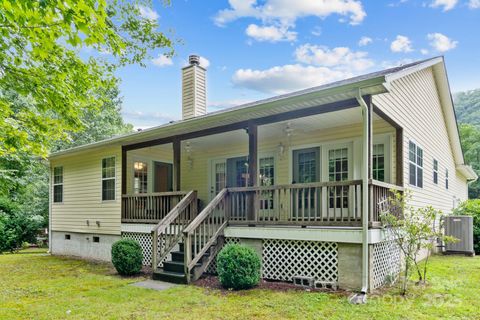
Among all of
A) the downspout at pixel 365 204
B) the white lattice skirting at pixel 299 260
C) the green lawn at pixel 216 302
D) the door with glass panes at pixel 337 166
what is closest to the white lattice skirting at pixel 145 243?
the green lawn at pixel 216 302

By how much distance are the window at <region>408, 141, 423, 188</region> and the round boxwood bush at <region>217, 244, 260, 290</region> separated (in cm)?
458

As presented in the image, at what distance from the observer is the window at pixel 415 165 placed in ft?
28.0

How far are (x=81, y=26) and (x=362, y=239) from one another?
203 inches

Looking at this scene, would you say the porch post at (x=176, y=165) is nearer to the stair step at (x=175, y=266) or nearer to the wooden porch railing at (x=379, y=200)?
the stair step at (x=175, y=266)

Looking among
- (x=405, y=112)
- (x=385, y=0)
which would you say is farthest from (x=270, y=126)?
(x=385, y=0)

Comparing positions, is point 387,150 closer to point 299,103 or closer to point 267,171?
point 299,103

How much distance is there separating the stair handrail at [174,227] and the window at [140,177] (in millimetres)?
3355

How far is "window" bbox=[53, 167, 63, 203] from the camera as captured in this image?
13203 millimetres

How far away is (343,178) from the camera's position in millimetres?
8578

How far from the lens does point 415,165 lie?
8.91 meters

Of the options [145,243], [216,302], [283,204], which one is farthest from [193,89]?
[216,302]

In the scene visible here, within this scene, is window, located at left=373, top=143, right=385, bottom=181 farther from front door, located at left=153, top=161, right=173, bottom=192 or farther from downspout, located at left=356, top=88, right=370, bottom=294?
front door, located at left=153, top=161, right=173, bottom=192

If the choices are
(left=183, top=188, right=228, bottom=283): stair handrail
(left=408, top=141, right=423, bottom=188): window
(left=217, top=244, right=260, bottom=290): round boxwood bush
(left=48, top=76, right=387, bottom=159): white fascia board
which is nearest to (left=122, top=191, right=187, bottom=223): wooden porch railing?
(left=183, top=188, right=228, bottom=283): stair handrail

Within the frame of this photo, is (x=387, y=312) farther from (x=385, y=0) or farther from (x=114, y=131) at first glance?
(x=114, y=131)
